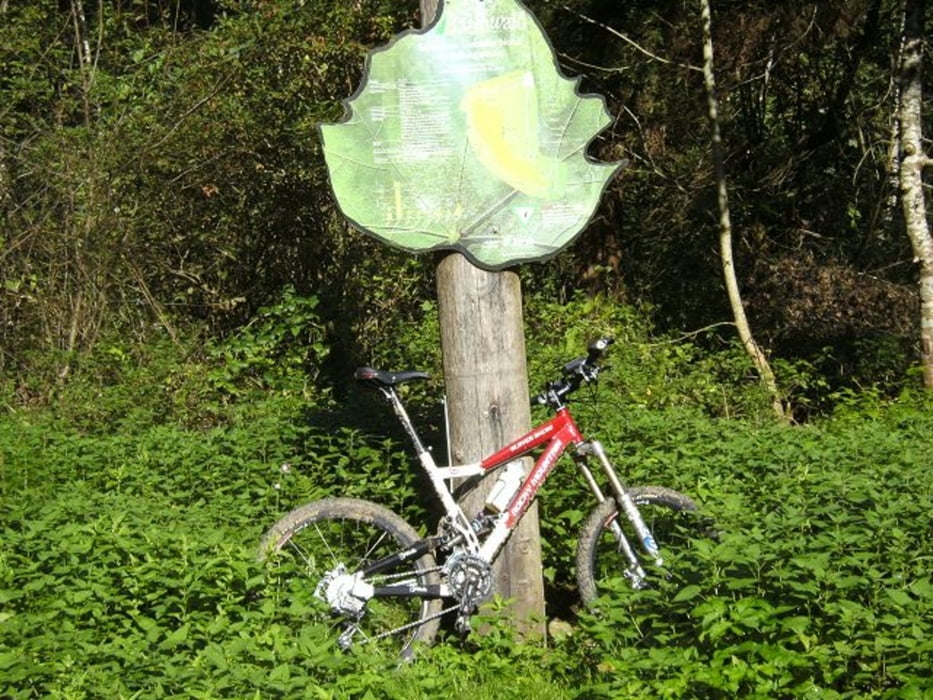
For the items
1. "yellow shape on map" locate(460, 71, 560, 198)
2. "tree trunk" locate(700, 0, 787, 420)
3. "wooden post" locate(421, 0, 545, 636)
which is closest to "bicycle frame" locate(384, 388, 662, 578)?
"wooden post" locate(421, 0, 545, 636)

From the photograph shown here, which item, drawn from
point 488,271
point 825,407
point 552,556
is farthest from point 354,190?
point 825,407

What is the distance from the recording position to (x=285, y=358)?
35.5 feet

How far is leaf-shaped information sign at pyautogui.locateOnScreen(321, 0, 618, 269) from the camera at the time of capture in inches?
253

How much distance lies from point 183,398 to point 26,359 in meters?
1.89

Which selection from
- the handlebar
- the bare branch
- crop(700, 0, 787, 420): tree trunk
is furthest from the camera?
the bare branch

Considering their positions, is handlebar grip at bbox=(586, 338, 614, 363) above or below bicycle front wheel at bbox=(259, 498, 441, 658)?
above

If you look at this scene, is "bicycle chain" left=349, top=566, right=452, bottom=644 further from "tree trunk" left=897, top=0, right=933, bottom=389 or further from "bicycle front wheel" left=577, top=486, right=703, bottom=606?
"tree trunk" left=897, top=0, right=933, bottom=389

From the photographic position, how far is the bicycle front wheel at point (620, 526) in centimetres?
632

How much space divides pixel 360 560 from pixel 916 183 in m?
6.75

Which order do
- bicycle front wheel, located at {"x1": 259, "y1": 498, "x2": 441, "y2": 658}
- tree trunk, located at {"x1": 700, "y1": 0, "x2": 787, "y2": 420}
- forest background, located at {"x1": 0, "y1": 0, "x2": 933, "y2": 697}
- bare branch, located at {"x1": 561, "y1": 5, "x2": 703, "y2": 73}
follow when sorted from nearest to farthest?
forest background, located at {"x1": 0, "y1": 0, "x2": 933, "y2": 697}
bicycle front wheel, located at {"x1": 259, "y1": 498, "x2": 441, "y2": 658}
tree trunk, located at {"x1": 700, "y1": 0, "x2": 787, "y2": 420}
bare branch, located at {"x1": 561, "y1": 5, "x2": 703, "y2": 73}

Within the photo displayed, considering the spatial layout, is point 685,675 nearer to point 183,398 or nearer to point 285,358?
point 183,398

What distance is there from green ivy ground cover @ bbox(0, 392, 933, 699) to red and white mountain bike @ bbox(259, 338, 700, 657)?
0.24m

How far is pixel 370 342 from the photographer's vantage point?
11641mm

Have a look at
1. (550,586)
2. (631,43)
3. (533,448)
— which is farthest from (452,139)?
(631,43)
